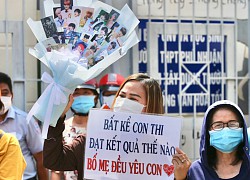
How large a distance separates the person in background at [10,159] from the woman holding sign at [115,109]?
0.47 metres

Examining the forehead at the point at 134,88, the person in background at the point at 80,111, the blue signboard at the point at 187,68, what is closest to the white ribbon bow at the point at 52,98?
the forehead at the point at 134,88

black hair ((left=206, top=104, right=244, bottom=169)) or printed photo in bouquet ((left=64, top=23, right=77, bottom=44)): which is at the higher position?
printed photo in bouquet ((left=64, top=23, right=77, bottom=44))

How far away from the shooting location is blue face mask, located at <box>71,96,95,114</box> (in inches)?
194

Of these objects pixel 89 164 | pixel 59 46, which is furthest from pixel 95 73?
pixel 89 164

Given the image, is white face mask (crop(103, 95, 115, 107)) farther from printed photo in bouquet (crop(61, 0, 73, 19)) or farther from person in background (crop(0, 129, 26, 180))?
printed photo in bouquet (crop(61, 0, 73, 19))

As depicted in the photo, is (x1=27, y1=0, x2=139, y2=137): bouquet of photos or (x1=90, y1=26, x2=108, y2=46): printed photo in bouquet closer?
(x1=27, y1=0, x2=139, y2=137): bouquet of photos

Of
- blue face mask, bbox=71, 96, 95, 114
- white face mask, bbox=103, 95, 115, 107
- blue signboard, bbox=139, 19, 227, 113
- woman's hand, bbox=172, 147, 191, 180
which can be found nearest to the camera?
woman's hand, bbox=172, 147, 191, 180

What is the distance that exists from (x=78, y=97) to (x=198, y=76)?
1.40 meters

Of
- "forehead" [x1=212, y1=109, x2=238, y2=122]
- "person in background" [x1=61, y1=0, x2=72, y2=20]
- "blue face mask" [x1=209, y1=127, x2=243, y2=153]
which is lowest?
"blue face mask" [x1=209, y1=127, x2=243, y2=153]

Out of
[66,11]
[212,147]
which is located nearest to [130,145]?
[212,147]

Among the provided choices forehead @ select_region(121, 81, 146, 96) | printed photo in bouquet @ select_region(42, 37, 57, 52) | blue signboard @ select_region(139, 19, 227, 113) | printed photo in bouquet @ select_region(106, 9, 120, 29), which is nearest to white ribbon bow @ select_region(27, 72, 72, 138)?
printed photo in bouquet @ select_region(42, 37, 57, 52)

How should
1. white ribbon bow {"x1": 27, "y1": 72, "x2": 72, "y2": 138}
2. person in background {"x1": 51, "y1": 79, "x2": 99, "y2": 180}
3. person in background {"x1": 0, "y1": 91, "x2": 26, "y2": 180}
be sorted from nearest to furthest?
white ribbon bow {"x1": 27, "y1": 72, "x2": 72, "y2": 138}
person in background {"x1": 0, "y1": 91, "x2": 26, "y2": 180}
person in background {"x1": 51, "y1": 79, "x2": 99, "y2": 180}

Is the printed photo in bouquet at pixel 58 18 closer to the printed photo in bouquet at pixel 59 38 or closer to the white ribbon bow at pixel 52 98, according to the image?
the printed photo in bouquet at pixel 59 38

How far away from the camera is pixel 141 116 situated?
11.3ft
